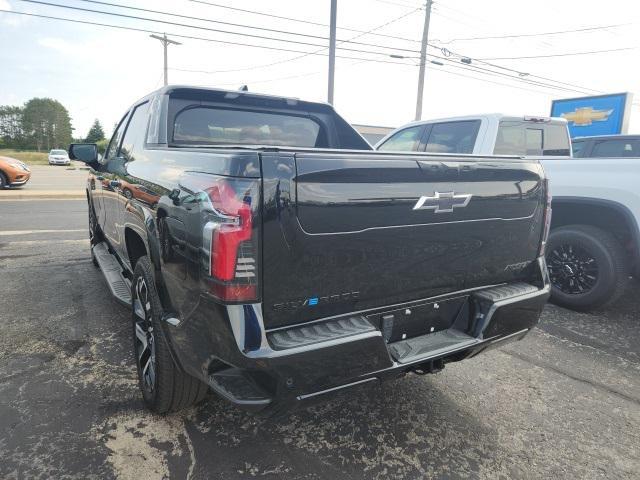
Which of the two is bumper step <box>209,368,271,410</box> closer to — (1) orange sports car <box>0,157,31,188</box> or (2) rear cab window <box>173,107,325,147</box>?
(2) rear cab window <box>173,107,325,147</box>

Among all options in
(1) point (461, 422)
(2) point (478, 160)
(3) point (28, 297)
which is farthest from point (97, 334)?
(2) point (478, 160)

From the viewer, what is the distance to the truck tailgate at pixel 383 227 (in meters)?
1.80

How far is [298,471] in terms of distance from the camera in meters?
2.21

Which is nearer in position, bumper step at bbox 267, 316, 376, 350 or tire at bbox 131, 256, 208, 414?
bumper step at bbox 267, 316, 376, 350

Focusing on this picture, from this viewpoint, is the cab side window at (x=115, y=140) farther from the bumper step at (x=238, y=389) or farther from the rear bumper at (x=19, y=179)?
the rear bumper at (x=19, y=179)

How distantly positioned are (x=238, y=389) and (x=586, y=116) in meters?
20.3

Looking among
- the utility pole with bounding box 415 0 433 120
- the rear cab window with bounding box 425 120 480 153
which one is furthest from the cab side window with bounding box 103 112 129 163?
the utility pole with bounding box 415 0 433 120

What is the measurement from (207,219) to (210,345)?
0.52 meters

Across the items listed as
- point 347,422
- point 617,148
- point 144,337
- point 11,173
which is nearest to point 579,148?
point 617,148

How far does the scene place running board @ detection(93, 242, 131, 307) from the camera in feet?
10.5

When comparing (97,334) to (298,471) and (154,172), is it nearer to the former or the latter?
(154,172)

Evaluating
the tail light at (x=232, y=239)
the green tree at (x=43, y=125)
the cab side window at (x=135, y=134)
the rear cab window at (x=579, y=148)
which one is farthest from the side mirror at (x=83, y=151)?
the green tree at (x=43, y=125)

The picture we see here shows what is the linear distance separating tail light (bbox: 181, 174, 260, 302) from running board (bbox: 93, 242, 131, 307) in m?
1.52

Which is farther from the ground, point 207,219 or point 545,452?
point 207,219
